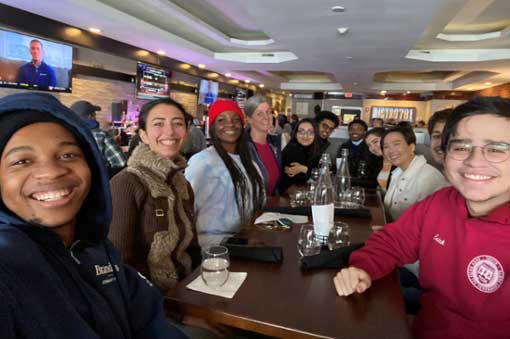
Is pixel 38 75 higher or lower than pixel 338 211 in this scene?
higher

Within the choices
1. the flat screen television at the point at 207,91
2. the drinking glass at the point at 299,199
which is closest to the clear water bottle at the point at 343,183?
the drinking glass at the point at 299,199

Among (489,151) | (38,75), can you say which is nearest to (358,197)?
(489,151)

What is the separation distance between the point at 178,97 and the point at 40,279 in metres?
8.37

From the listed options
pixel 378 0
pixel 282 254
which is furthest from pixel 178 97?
pixel 282 254

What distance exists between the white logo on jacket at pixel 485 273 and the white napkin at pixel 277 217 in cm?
92

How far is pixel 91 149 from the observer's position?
944 millimetres

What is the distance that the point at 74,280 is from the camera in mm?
831

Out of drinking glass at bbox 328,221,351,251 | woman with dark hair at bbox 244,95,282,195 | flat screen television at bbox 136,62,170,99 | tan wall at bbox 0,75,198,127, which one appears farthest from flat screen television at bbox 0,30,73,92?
drinking glass at bbox 328,221,351,251

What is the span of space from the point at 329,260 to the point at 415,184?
4.38ft

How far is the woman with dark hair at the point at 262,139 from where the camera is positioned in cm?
276

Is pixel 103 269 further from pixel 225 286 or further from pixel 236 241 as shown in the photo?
pixel 236 241

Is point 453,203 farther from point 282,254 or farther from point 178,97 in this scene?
point 178,97

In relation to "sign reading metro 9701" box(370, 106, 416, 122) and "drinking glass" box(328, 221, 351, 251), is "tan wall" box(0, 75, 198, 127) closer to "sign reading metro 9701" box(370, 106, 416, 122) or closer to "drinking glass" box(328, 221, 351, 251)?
"drinking glass" box(328, 221, 351, 251)

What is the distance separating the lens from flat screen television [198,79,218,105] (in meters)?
9.60
